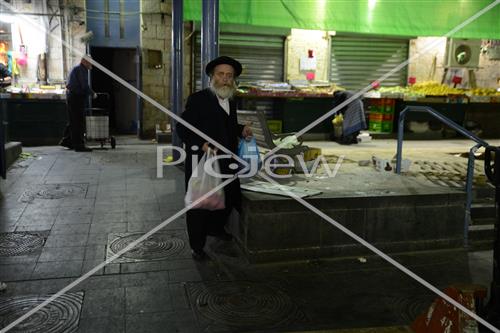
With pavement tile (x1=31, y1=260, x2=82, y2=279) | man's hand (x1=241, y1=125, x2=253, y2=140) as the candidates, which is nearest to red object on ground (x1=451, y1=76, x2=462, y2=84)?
man's hand (x1=241, y1=125, x2=253, y2=140)

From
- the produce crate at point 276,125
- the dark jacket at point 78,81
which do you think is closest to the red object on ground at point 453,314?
the dark jacket at point 78,81

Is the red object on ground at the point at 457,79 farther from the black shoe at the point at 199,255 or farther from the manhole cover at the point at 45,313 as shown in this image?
the manhole cover at the point at 45,313

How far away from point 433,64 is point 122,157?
11.2m

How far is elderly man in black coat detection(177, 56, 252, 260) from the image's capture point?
473cm

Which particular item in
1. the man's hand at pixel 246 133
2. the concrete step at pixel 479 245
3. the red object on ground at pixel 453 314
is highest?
the man's hand at pixel 246 133

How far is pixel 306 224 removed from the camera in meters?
4.97

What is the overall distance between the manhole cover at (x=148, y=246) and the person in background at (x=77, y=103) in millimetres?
6707

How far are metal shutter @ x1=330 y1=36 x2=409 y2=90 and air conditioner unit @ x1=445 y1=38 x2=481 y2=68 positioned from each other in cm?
138

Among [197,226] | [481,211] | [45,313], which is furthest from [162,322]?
[481,211]

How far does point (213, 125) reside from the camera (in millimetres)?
4785

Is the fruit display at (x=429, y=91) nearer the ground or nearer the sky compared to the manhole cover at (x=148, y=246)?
nearer the sky

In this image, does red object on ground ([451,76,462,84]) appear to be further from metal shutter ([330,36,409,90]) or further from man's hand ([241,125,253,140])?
man's hand ([241,125,253,140])

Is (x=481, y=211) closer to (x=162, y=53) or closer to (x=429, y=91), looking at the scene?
(x=429, y=91)

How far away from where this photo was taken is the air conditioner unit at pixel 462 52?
15.6 meters
